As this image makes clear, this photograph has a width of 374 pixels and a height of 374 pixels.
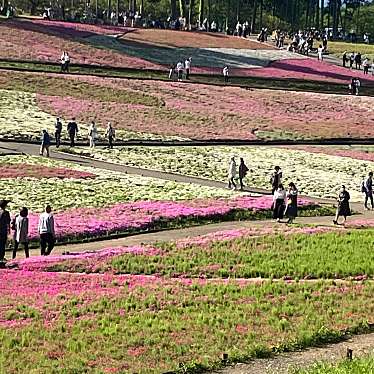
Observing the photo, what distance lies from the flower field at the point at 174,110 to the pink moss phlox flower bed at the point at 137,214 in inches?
702

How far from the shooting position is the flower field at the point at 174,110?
57688mm

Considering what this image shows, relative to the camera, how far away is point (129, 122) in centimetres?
5897

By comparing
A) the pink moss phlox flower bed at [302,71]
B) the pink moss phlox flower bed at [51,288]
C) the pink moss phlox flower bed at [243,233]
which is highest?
the pink moss phlox flower bed at [302,71]

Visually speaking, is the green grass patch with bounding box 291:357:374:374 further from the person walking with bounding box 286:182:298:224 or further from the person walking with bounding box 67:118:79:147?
the person walking with bounding box 67:118:79:147

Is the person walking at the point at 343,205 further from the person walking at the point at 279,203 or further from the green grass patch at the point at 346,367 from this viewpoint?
the green grass patch at the point at 346,367

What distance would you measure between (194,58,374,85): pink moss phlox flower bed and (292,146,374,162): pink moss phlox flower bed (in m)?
23.8

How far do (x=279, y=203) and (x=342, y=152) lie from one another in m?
22.0

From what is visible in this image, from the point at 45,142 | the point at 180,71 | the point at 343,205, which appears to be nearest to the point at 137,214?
the point at 343,205

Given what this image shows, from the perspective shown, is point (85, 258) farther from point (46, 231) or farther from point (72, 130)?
point (72, 130)

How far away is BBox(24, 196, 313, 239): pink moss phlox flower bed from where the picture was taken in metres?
32.0

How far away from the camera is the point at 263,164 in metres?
49.6

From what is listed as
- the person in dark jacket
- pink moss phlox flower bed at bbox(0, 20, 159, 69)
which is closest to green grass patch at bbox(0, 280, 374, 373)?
the person in dark jacket

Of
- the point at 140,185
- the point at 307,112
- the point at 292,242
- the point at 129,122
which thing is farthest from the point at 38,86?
the point at 292,242

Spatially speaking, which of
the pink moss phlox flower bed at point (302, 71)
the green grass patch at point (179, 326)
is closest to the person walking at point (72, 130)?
the green grass patch at point (179, 326)
